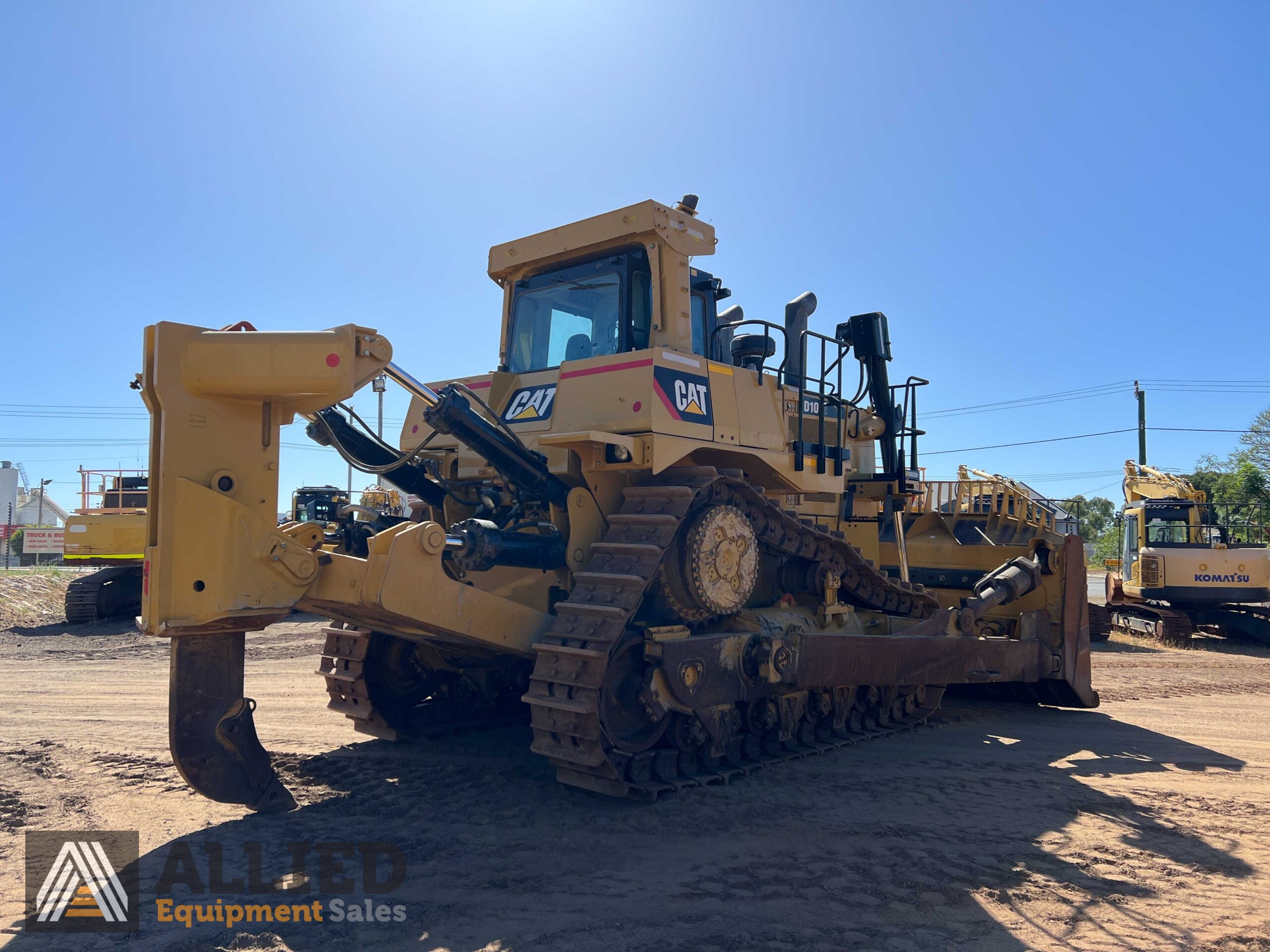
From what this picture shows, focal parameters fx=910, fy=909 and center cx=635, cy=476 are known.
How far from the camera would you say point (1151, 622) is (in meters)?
16.9

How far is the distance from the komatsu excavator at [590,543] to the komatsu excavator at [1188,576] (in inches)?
364

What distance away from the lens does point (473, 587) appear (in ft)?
17.8

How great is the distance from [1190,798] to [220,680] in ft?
20.3

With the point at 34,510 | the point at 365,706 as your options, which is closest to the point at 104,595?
the point at 365,706

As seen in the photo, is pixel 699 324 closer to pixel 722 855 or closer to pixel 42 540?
pixel 722 855

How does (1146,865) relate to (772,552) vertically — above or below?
below

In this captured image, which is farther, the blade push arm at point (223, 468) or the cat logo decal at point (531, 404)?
the cat logo decal at point (531, 404)

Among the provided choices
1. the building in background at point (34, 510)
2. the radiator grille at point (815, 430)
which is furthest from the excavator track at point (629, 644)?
the building in background at point (34, 510)

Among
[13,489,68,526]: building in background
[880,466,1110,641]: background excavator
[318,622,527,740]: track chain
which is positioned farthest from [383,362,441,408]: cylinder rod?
[13,489,68,526]: building in background

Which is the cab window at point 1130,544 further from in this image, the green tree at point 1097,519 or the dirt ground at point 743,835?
the green tree at point 1097,519

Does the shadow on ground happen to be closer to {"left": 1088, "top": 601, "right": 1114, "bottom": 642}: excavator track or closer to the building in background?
{"left": 1088, "top": 601, "right": 1114, "bottom": 642}: excavator track

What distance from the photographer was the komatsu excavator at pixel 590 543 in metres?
4.66

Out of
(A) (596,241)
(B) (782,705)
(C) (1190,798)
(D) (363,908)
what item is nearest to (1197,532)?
(C) (1190,798)

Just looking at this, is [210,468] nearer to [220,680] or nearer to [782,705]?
[220,680]
